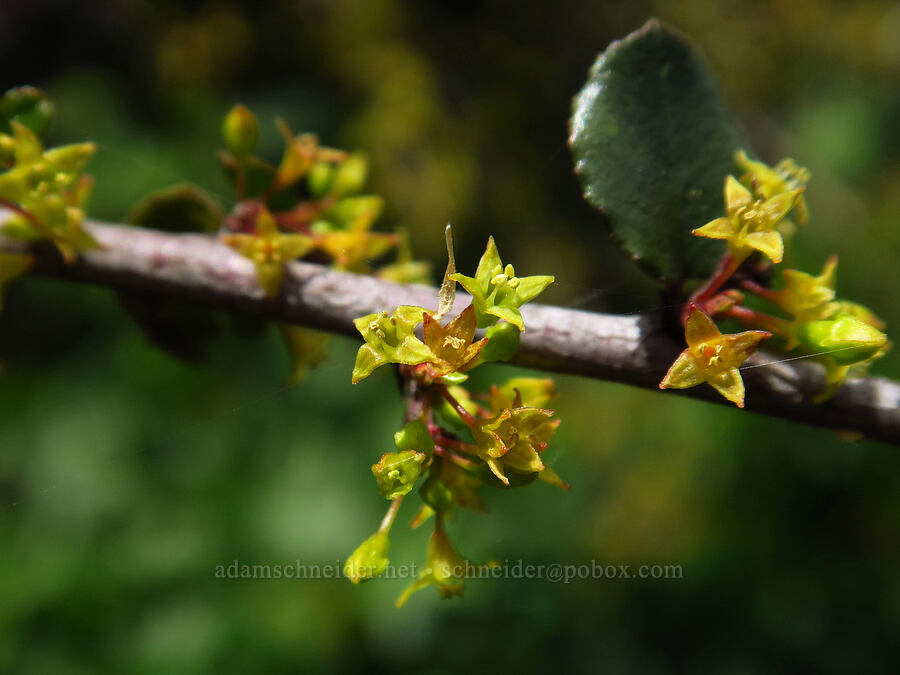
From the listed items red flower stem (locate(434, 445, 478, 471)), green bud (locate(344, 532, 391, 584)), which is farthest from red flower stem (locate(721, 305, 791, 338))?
green bud (locate(344, 532, 391, 584))

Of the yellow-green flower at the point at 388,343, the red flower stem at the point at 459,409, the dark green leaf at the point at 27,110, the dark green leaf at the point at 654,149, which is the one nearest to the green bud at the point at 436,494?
the red flower stem at the point at 459,409

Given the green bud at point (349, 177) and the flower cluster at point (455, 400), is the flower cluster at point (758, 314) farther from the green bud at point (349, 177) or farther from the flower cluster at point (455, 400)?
the green bud at point (349, 177)

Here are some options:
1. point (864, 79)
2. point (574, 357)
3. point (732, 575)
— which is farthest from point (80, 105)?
point (864, 79)

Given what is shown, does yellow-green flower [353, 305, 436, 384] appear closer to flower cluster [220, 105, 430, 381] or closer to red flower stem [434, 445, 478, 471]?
red flower stem [434, 445, 478, 471]

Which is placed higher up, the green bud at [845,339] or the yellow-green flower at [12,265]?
the green bud at [845,339]

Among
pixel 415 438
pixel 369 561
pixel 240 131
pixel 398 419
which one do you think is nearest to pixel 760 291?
pixel 415 438

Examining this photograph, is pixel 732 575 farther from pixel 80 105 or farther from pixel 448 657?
pixel 80 105

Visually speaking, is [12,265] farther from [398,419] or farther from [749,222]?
[398,419]
